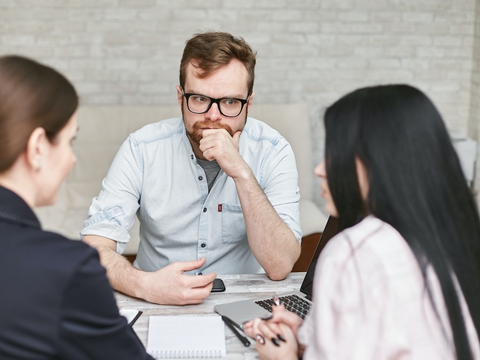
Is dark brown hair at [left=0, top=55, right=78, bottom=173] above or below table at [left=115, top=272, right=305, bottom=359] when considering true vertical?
above

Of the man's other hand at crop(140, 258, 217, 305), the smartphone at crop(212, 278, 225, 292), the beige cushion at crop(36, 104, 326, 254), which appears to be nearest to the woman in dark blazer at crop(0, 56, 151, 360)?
the man's other hand at crop(140, 258, 217, 305)

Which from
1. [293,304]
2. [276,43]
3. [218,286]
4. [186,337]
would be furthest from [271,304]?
[276,43]

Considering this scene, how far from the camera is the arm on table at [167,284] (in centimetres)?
143

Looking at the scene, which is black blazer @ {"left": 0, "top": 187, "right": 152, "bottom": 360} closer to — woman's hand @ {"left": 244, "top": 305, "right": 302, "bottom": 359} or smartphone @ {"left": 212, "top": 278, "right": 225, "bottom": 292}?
woman's hand @ {"left": 244, "top": 305, "right": 302, "bottom": 359}

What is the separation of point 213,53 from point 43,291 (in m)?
1.17

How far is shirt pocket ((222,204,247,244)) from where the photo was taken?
6.30ft

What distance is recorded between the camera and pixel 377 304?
858 millimetres

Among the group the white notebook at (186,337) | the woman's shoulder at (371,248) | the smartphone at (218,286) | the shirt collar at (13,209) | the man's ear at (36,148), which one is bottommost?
the white notebook at (186,337)

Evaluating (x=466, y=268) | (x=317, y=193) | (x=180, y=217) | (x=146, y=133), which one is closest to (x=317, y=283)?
(x=466, y=268)

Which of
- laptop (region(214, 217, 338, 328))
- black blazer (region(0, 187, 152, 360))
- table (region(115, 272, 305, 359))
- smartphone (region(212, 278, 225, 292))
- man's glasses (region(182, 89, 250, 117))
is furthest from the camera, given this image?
man's glasses (region(182, 89, 250, 117))

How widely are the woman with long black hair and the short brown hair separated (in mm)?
922

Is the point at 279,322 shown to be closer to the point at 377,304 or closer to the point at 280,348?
the point at 280,348

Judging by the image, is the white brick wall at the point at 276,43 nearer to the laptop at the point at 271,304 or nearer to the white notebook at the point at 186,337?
the laptop at the point at 271,304

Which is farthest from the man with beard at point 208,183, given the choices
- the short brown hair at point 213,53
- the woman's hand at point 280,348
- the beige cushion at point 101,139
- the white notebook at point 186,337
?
the beige cushion at point 101,139
